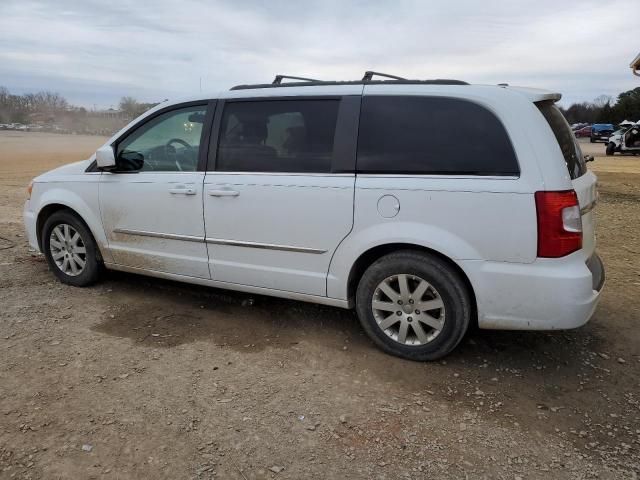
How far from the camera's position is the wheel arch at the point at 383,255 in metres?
3.31

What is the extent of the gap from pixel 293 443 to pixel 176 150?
2.57 metres

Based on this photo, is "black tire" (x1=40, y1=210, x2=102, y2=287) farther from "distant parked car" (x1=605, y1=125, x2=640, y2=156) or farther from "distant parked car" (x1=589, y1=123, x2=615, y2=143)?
"distant parked car" (x1=589, y1=123, x2=615, y2=143)

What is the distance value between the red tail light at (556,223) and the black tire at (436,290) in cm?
55

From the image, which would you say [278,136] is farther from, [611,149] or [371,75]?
[611,149]

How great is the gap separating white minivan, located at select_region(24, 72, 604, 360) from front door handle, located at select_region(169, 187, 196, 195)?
12 millimetres

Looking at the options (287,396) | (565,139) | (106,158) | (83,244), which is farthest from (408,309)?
(83,244)

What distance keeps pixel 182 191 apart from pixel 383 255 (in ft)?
5.40

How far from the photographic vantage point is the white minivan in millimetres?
3076

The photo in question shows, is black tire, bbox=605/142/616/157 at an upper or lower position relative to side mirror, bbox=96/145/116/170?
lower

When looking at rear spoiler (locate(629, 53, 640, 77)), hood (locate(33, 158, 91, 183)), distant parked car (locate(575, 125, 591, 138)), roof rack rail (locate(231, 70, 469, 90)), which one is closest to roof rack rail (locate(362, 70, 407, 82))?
roof rack rail (locate(231, 70, 469, 90))

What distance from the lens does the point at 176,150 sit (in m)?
4.27

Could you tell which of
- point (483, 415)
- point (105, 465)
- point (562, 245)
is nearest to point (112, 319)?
point (105, 465)

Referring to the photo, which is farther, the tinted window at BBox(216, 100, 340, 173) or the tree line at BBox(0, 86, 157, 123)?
the tree line at BBox(0, 86, 157, 123)

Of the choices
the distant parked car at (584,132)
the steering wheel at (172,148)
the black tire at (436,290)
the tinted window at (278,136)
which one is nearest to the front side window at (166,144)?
the steering wheel at (172,148)
